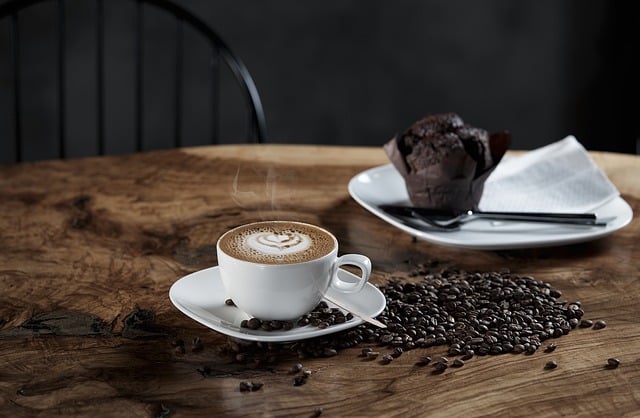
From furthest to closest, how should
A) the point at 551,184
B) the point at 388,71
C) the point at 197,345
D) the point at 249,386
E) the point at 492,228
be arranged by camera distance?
the point at 388,71, the point at 551,184, the point at 492,228, the point at 197,345, the point at 249,386

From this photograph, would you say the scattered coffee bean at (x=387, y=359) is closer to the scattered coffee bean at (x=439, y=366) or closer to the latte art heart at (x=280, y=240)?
the scattered coffee bean at (x=439, y=366)

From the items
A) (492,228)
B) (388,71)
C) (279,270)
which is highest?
(279,270)

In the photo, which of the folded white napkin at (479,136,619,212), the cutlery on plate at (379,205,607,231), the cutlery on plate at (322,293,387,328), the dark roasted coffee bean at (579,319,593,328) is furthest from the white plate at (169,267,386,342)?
the folded white napkin at (479,136,619,212)

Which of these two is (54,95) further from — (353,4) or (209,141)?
(353,4)

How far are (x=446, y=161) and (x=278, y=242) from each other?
566 millimetres

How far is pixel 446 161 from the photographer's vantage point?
5.18 ft

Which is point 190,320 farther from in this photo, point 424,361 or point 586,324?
point 586,324

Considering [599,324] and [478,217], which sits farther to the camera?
[478,217]

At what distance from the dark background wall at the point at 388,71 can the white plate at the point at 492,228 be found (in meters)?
1.79

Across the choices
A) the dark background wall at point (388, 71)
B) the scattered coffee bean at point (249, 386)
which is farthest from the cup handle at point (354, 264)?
the dark background wall at point (388, 71)

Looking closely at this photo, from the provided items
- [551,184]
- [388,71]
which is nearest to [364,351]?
[551,184]

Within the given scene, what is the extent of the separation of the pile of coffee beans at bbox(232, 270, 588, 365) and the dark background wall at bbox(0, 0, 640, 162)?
2238mm

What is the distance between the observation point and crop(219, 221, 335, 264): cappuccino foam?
3.51 ft

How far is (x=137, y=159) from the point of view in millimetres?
1992
